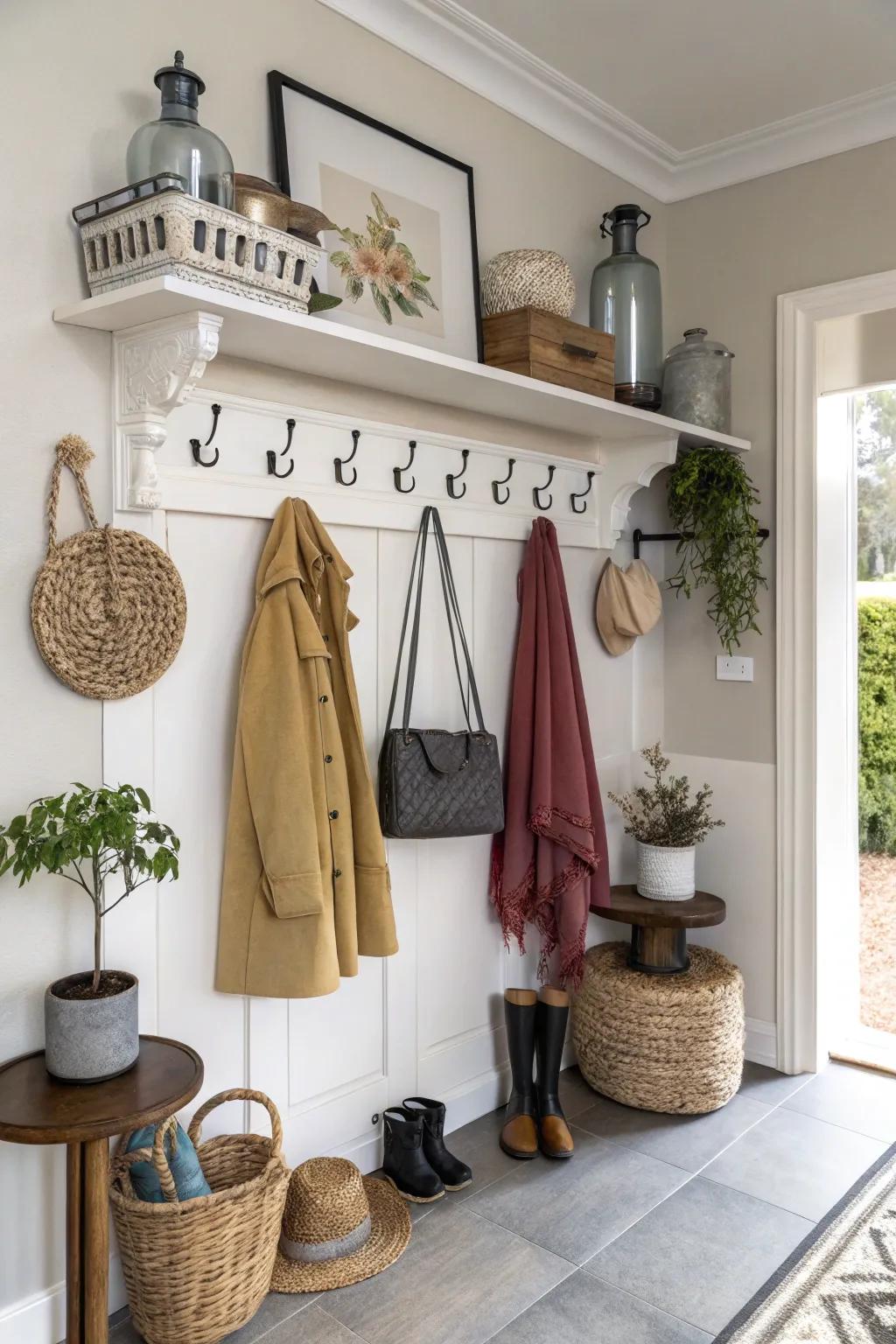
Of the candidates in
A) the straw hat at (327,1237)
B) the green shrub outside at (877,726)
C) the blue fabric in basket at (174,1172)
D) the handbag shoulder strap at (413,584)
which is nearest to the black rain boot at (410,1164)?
the straw hat at (327,1237)

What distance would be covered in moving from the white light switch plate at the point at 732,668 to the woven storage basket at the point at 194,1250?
1795 millimetres

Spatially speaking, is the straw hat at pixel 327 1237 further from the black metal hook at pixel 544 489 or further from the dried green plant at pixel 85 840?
the black metal hook at pixel 544 489

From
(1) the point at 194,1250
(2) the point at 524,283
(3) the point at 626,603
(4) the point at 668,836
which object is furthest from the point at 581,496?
A: (1) the point at 194,1250

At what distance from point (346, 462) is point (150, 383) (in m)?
0.54

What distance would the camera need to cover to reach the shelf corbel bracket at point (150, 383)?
1.60m

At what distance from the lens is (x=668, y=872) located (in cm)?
275

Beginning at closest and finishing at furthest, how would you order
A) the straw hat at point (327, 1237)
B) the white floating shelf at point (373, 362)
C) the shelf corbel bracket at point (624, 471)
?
the white floating shelf at point (373, 362)
the straw hat at point (327, 1237)
the shelf corbel bracket at point (624, 471)

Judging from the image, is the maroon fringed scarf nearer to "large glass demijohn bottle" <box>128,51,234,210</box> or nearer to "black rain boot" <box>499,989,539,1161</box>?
"black rain boot" <box>499,989,539,1161</box>

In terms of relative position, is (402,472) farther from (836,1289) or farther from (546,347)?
(836,1289)

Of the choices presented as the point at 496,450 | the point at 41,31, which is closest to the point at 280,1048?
the point at 496,450

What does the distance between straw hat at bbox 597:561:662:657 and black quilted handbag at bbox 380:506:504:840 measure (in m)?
0.62

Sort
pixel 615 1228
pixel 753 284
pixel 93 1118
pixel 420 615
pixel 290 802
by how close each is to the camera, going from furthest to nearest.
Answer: pixel 753 284 → pixel 420 615 → pixel 615 1228 → pixel 290 802 → pixel 93 1118

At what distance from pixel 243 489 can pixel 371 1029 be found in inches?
Answer: 46.7

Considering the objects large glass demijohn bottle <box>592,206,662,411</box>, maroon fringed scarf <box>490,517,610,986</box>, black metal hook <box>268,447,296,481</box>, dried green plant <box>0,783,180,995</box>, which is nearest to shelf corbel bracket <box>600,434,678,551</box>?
large glass demijohn bottle <box>592,206,662,411</box>
